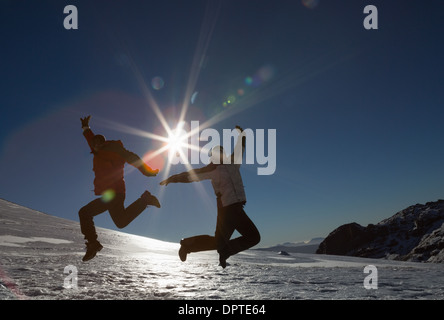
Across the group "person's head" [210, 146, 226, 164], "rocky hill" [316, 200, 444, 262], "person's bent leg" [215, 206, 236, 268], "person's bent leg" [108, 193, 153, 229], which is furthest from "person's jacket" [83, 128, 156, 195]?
"rocky hill" [316, 200, 444, 262]

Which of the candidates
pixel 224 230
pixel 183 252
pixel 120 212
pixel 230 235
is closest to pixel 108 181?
pixel 120 212

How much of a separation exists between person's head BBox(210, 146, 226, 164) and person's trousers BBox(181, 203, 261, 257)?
2.27ft

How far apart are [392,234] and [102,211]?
4646 cm

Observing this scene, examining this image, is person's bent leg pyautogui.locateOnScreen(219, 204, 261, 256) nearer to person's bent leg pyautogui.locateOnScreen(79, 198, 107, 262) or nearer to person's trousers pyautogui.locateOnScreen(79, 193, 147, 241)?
person's trousers pyautogui.locateOnScreen(79, 193, 147, 241)

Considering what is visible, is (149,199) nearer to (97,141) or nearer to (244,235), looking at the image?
(97,141)

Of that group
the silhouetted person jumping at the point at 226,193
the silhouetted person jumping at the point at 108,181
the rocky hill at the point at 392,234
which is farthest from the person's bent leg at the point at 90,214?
the rocky hill at the point at 392,234

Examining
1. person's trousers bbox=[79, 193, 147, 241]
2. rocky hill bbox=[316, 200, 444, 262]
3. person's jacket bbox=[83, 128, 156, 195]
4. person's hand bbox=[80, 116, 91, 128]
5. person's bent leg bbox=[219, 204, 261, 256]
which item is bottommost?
rocky hill bbox=[316, 200, 444, 262]

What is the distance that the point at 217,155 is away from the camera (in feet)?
14.3

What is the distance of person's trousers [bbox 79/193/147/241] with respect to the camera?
4.52 meters
